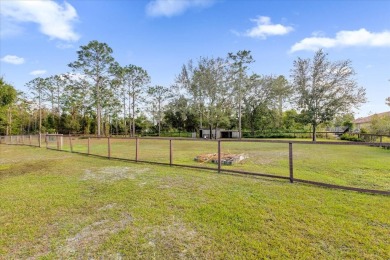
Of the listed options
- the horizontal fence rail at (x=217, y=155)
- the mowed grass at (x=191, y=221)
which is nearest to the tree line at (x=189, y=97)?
the horizontal fence rail at (x=217, y=155)

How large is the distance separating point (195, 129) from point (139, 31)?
2824cm

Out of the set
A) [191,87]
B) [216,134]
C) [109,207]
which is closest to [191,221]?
[109,207]

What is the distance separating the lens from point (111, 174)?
19.9ft

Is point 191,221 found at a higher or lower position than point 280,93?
lower

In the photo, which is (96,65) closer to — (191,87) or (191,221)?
(191,87)

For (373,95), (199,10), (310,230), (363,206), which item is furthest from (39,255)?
(373,95)

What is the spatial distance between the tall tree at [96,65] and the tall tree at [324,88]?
25882mm

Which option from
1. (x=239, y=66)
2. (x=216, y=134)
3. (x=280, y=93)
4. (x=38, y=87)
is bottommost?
(x=216, y=134)

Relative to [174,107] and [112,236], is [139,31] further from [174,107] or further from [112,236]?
[174,107]

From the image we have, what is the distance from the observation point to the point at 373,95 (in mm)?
23844

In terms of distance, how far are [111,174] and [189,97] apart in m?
28.2

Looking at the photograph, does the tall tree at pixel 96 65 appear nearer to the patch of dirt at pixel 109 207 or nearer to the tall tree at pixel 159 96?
the tall tree at pixel 159 96

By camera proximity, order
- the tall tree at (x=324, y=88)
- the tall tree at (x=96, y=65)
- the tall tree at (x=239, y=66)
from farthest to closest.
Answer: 1. the tall tree at (x=239, y=66)
2. the tall tree at (x=96, y=65)
3. the tall tree at (x=324, y=88)

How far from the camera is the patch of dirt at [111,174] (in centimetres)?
559
